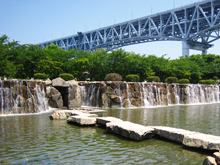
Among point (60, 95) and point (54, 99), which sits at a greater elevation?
point (60, 95)

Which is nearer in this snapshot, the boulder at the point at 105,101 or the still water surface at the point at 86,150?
the still water surface at the point at 86,150

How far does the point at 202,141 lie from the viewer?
7.59m

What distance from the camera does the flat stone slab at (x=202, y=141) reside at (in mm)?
7234

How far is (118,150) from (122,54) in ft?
110

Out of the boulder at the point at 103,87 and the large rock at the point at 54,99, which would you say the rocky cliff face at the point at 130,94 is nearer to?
the boulder at the point at 103,87

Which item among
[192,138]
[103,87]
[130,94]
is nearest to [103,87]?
[103,87]

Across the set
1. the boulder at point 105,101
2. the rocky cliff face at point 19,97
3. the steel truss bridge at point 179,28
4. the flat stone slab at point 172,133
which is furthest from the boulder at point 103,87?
the steel truss bridge at point 179,28

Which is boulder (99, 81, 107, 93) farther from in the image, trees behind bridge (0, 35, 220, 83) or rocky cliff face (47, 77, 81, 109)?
trees behind bridge (0, 35, 220, 83)

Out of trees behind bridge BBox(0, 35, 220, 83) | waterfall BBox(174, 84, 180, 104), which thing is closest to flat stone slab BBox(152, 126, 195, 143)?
waterfall BBox(174, 84, 180, 104)

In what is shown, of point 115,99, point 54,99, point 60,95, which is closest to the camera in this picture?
point 54,99

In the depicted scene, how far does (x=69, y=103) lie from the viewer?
24.4 meters

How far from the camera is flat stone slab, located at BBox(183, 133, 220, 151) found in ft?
23.7

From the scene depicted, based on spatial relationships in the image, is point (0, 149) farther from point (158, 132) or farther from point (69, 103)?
point (69, 103)

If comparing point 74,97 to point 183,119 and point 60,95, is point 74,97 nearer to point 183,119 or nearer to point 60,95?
point 60,95
